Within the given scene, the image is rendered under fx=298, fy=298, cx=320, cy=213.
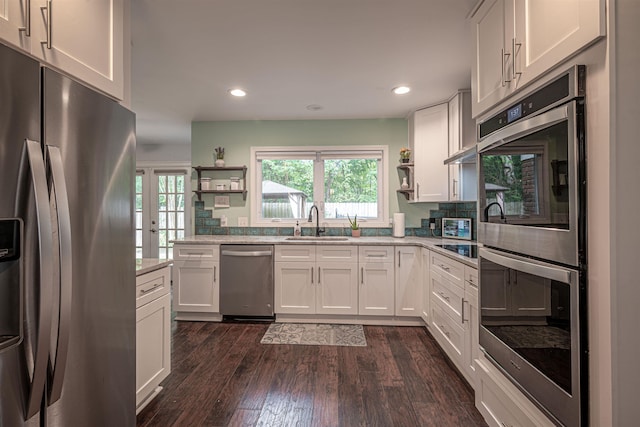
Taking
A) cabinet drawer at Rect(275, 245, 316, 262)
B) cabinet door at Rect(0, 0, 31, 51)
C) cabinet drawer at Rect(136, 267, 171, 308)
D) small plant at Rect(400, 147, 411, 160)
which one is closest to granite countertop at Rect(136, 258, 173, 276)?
cabinet drawer at Rect(136, 267, 171, 308)

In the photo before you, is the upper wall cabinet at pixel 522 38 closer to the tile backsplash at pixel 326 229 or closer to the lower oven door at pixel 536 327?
the lower oven door at pixel 536 327

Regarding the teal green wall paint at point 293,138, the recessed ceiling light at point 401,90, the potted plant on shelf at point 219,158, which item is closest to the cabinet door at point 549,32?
the recessed ceiling light at point 401,90

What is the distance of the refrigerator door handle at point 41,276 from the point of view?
2.77ft

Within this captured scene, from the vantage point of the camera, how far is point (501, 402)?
1.43 metres

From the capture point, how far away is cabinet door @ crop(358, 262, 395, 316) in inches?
126

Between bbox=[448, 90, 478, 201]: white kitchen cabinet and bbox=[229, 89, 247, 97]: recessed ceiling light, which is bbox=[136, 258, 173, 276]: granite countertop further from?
bbox=[448, 90, 478, 201]: white kitchen cabinet

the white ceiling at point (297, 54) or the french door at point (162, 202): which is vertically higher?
the white ceiling at point (297, 54)

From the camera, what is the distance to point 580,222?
944 millimetres

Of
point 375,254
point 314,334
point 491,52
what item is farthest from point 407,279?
point 491,52

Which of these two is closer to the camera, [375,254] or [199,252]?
[375,254]

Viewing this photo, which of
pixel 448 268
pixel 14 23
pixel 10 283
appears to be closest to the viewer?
pixel 10 283

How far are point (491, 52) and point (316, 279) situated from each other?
2.49 meters

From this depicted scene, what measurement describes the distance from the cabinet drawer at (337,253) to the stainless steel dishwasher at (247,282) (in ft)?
1.79

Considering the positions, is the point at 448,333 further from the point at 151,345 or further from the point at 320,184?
the point at 320,184
